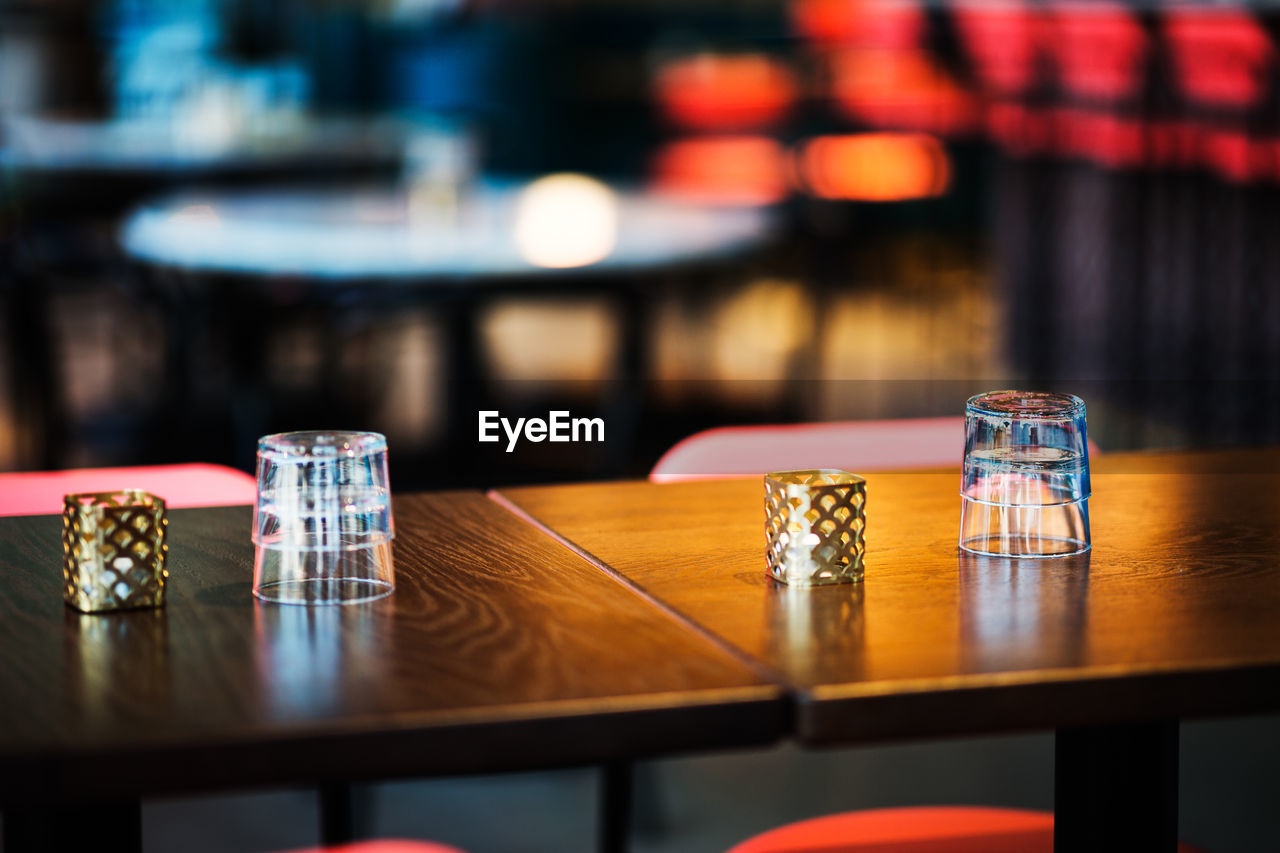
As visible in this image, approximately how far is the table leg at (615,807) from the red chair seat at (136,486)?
20.6 inches

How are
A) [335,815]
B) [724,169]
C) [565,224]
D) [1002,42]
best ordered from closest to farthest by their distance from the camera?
[335,815]
[565,224]
[1002,42]
[724,169]

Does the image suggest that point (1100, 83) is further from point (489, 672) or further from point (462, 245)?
point (489, 672)

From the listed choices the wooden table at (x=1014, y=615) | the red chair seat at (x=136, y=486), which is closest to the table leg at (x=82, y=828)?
the wooden table at (x=1014, y=615)

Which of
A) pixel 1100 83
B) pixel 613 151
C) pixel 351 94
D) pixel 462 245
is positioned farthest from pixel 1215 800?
pixel 351 94

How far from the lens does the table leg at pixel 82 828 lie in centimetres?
92

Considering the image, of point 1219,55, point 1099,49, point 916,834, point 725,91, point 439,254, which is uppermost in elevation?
point 725,91

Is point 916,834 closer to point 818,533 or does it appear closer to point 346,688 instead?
point 818,533

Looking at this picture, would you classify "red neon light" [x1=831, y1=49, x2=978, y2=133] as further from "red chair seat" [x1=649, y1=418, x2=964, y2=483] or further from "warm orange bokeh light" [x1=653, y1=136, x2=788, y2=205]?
"red chair seat" [x1=649, y1=418, x2=964, y2=483]

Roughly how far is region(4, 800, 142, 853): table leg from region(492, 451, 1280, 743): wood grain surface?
1.15 feet

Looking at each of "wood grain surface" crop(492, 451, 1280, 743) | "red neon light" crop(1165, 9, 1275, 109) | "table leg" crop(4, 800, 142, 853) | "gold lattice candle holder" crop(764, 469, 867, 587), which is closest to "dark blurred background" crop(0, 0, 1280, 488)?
"red neon light" crop(1165, 9, 1275, 109)

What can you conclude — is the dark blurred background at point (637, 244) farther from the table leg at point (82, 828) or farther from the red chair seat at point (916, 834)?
the table leg at point (82, 828)

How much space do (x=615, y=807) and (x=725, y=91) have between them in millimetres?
6943

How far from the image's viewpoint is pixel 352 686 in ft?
2.62

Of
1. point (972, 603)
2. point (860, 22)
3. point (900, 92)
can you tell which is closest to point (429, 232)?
point (972, 603)
